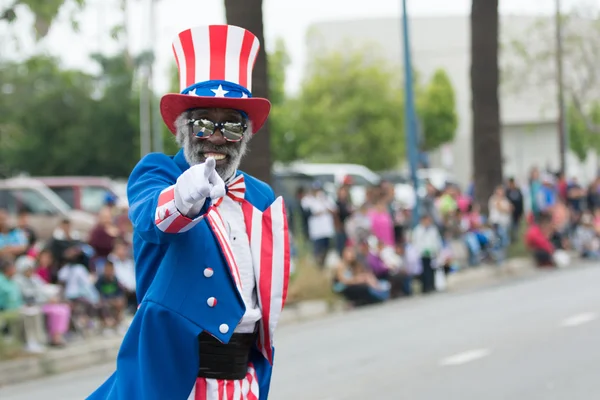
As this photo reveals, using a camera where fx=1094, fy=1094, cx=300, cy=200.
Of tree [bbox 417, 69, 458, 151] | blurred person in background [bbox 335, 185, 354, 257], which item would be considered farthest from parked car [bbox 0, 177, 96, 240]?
tree [bbox 417, 69, 458, 151]

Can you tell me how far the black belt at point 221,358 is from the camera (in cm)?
382

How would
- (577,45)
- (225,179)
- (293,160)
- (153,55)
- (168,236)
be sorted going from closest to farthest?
1. (168,236)
2. (225,179)
3. (153,55)
4. (577,45)
5. (293,160)

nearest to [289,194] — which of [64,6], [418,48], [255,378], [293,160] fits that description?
[64,6]

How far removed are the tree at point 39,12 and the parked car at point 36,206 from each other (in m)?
9.28

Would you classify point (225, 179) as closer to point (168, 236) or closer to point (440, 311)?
point (168, 236)

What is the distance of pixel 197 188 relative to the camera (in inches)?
131

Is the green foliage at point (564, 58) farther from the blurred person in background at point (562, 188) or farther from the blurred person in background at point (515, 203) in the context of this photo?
the blurred person in background at point (515, 203)

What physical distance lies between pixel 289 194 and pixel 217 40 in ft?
70.5

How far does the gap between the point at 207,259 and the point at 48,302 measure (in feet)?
29.3

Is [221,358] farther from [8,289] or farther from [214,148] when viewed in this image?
[8,289]

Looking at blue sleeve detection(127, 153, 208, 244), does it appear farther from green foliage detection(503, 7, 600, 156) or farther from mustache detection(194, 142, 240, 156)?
green foliage detection(503, 7, 600, 156)

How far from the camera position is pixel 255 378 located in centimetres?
404

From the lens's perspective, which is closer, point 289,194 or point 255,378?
point 255,378

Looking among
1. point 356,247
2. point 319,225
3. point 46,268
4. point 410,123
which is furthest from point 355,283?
point 46,268
